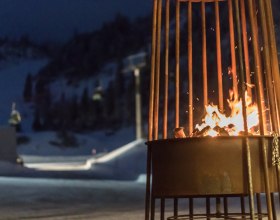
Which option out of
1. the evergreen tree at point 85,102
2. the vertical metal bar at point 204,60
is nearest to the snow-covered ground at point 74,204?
the vertical metal bar at point 204,60

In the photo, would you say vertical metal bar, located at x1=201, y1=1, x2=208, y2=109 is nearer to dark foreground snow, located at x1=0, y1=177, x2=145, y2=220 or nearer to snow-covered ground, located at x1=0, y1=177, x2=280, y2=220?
snow-covered ground, located at x1=0, y1=177, x2=280, y2=220

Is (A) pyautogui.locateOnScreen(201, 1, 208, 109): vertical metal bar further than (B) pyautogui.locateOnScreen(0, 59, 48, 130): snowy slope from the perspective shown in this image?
No

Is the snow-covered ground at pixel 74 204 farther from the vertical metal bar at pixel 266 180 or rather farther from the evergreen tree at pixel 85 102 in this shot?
the evergreen tree at pixel 85 102

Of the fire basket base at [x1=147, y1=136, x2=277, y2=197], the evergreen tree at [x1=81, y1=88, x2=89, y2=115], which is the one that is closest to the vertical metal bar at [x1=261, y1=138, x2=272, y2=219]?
the fire basket base at [x1=147, y1=136, x2=277, y2=197]

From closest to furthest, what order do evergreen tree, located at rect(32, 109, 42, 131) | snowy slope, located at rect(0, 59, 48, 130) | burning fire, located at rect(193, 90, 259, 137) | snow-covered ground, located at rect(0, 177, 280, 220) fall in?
burning fire, located at rect(193, 90, 259, 137)
snow-covered ground, located at rect(0, 177, 280, 220)
evergreen tree, located at rect(32, 109, 42, 131)
snowy slope, located at rect(0, 59, 48, 130)

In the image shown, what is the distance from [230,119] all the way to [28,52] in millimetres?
143420

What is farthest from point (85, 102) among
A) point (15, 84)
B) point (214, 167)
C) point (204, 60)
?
point (214, 167)

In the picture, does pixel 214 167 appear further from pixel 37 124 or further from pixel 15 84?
pixel 15 84

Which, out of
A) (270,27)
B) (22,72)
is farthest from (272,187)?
(22,72)

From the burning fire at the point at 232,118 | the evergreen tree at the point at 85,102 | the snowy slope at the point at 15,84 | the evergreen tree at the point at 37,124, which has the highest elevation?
the snowy slope at the point at 15,84

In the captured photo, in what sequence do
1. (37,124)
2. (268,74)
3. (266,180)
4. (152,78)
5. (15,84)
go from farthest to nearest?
(15,84) → (37,124) → (152,78) → (268,74) → (266,180)

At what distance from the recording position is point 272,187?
4.21 meters

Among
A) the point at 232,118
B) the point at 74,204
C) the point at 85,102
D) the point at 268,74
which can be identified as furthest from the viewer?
the point at 85,102

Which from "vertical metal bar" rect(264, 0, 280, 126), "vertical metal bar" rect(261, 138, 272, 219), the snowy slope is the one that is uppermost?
the snowy slope
